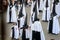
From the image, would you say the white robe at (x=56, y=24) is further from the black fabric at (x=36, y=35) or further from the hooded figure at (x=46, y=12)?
the black fabric at (x=36, y=35)

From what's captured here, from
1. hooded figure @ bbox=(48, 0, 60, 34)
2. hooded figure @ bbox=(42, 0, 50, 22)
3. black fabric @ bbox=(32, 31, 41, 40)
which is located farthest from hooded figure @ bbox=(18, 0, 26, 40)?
hooded figure @ bbox=(48, 0, 60, 34)

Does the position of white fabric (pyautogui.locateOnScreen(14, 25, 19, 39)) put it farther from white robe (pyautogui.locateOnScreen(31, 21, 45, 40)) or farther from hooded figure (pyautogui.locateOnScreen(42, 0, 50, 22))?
hooded figure (pyautogui.locateOnScreen(42, 0, 50, 22))

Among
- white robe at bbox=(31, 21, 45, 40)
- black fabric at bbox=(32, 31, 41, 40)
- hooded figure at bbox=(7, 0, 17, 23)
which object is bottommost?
black fabric at bbox=(32, 31, 41, 40)

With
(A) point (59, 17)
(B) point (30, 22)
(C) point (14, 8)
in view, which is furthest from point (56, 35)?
(C) point (14, 8)

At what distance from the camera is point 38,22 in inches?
69.4

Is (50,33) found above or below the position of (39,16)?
below

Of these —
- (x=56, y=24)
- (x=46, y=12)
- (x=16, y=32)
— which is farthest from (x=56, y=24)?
(x=16, y=32)

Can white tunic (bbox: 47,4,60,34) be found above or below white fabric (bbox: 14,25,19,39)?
above

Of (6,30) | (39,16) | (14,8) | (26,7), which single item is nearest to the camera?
(39,16)

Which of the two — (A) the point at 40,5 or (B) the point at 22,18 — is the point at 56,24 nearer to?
(A) the point at 40,5

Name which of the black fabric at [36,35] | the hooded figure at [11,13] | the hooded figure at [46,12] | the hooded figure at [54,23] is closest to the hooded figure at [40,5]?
the hooded figure at [46,12]

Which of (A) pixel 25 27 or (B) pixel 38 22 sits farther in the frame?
(A) pixel 25 27

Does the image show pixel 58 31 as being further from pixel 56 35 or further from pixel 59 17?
pixel 59 17

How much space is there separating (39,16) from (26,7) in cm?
24
